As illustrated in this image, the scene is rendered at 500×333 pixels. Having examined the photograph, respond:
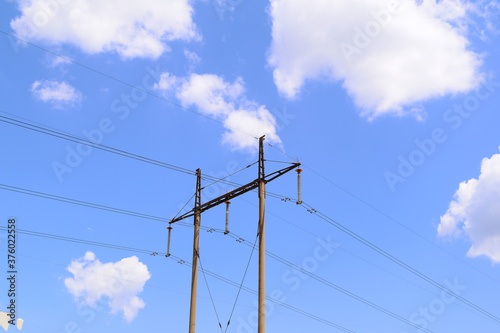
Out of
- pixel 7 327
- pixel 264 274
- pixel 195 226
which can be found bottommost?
pixel 7 327

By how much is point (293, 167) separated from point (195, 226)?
7.58 meters

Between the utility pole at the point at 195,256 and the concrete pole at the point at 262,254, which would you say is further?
the utility pole at the point at 195,256

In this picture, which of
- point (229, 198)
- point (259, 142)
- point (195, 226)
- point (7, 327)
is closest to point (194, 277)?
point (195, 226)

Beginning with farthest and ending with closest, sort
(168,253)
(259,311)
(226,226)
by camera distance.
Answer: (168,253)
(226,226)
(259,311)

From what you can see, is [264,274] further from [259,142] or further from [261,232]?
[259,142]

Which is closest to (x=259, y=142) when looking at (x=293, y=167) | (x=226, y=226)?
(x=293, y=167)

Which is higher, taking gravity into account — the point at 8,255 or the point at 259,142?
the point at 259,142

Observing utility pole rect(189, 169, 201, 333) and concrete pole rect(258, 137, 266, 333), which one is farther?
utility pole rect(189, 169, 201, 333)

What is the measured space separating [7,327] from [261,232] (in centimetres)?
1222

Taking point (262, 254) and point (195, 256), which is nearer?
point (262, 254)

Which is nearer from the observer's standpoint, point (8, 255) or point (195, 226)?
point (8, 255)

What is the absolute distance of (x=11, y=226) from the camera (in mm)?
26453

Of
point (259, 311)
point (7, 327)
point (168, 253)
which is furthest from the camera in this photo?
point (168, 253)

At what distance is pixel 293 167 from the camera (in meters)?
26.7
